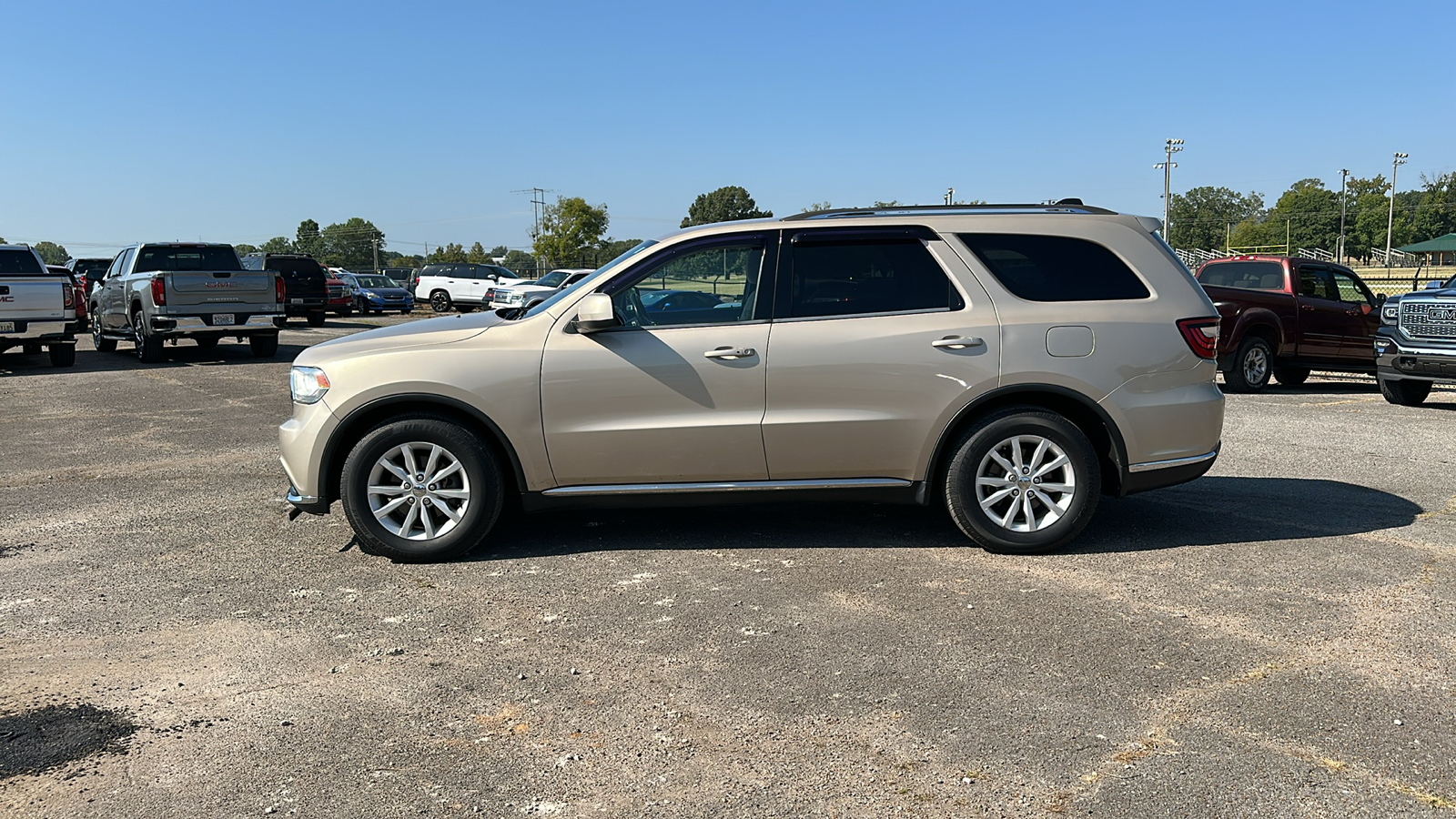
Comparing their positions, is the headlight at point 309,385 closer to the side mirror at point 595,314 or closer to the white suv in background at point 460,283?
the side mirror at point 595,314

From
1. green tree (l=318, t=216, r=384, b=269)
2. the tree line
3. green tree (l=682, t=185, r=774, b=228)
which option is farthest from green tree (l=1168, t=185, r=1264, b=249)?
green tree (l=318, t=216, r=384, b=269)

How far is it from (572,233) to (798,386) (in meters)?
87.6

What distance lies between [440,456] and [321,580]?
33.2 inches

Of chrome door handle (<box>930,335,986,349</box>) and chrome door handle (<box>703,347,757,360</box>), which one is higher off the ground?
chrome door handle (<box>930,335,986,349</box>)

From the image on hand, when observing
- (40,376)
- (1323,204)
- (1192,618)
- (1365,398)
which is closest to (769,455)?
(1192,618)

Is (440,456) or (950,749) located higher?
(440,456)

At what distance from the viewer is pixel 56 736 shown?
146 inches

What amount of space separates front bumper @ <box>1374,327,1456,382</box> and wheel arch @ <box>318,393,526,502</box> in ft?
36.2

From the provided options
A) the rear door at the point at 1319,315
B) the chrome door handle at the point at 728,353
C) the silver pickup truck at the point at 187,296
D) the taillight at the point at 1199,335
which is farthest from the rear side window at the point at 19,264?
the rear door at the point at 1319,315

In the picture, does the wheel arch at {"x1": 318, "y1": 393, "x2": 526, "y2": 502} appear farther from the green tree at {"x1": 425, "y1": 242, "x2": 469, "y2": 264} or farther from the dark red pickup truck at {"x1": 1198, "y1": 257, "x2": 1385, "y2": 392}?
the green tree at {"x1": 425, "y1": 242, "x2": 469, "y2": 264}

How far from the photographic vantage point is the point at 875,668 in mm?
4273

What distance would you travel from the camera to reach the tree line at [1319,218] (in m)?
114

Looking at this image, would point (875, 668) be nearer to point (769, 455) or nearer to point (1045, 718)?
point (1045, 718)

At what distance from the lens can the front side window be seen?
5879mm
